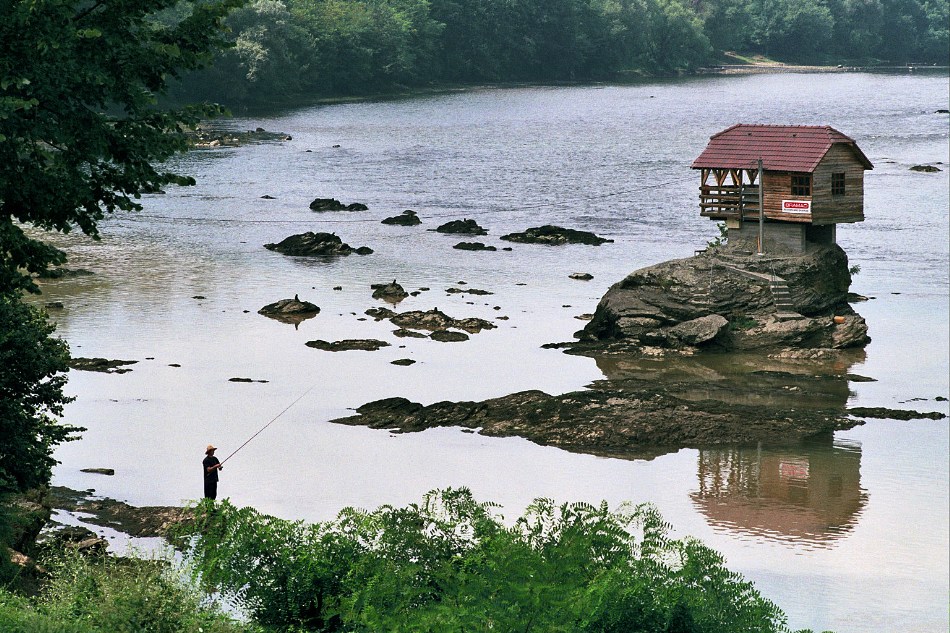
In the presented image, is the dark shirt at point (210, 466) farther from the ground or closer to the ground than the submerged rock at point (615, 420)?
farther from the ground

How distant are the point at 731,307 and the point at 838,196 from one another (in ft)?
21.5

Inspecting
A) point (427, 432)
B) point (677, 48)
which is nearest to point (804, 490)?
point (427, 432)

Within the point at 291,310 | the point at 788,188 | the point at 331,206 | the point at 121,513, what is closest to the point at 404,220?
the point at 331,206

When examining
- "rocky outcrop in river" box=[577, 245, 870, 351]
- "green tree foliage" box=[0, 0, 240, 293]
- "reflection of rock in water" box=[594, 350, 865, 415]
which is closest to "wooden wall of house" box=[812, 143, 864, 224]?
"rocky outcrop in river" box=[577, 245, 870, 351]

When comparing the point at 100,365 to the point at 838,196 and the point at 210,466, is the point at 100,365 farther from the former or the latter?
the point at 838,196

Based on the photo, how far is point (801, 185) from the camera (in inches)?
1852

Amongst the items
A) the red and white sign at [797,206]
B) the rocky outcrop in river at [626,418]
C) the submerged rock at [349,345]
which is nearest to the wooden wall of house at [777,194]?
the red and white sign at [797,206]

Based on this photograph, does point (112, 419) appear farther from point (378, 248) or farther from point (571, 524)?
point (378, 248)

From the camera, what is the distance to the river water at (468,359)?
28.7m

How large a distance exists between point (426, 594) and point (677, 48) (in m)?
171

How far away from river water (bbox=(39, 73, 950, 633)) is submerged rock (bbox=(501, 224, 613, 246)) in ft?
5.23

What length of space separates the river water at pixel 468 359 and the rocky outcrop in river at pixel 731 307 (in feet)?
5.88

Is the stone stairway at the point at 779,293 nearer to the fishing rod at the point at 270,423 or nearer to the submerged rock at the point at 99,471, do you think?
the fishing rod at the point at 270,423

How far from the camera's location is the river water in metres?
28.7
